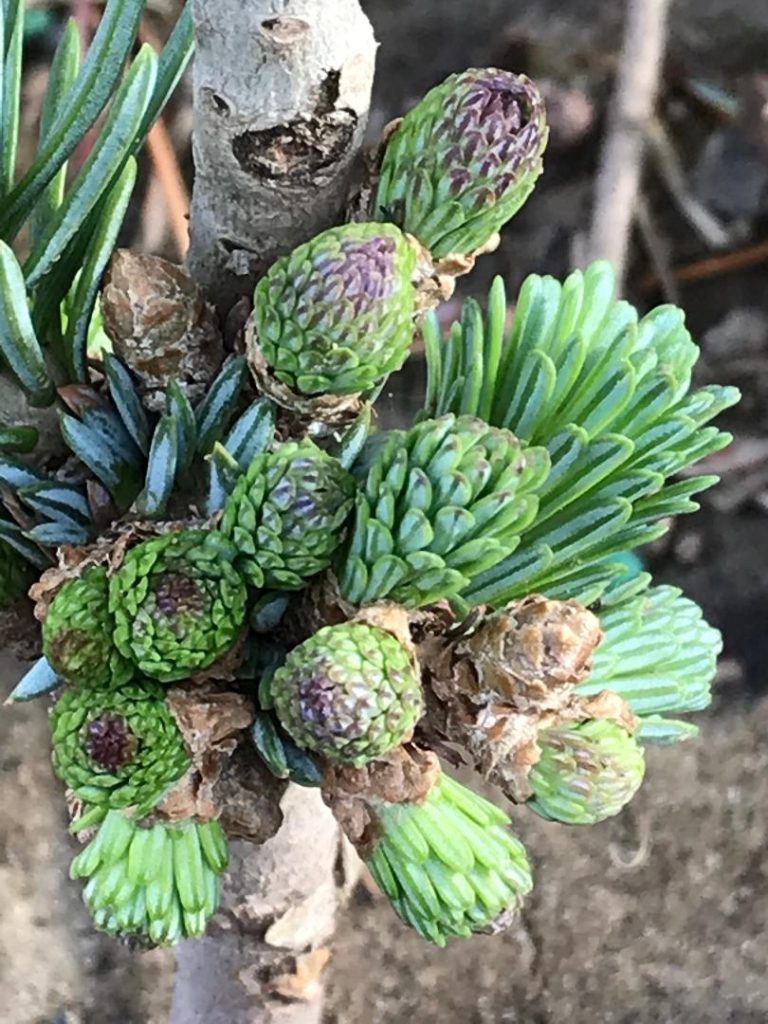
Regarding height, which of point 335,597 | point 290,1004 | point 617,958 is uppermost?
point 335,597

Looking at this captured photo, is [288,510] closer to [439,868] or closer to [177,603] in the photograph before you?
[177,603]

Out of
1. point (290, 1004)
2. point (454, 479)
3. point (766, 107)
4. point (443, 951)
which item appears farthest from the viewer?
point (766, 107)

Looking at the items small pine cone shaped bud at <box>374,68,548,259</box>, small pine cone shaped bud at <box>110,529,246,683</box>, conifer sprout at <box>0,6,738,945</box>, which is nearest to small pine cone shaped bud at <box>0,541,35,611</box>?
conifer sprout at <box>0,6,738,945</box>

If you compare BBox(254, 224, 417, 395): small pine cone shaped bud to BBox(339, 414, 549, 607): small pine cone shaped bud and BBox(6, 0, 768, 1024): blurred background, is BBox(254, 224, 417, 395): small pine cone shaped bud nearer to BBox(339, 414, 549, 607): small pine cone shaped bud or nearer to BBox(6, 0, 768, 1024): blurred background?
BBox(339, 414, 549, 607): small pine cone shaped bud

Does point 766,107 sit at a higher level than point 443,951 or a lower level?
higher

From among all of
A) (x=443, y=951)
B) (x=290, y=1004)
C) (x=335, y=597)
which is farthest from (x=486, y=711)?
(x=443, y=951)

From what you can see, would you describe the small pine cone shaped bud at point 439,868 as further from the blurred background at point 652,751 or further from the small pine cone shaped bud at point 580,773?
the blurred background at point 652,751

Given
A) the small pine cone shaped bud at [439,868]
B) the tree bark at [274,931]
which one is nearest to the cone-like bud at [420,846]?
the small pine cone shaped bud at [439,868]

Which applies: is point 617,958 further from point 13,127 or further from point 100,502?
point 13,127
